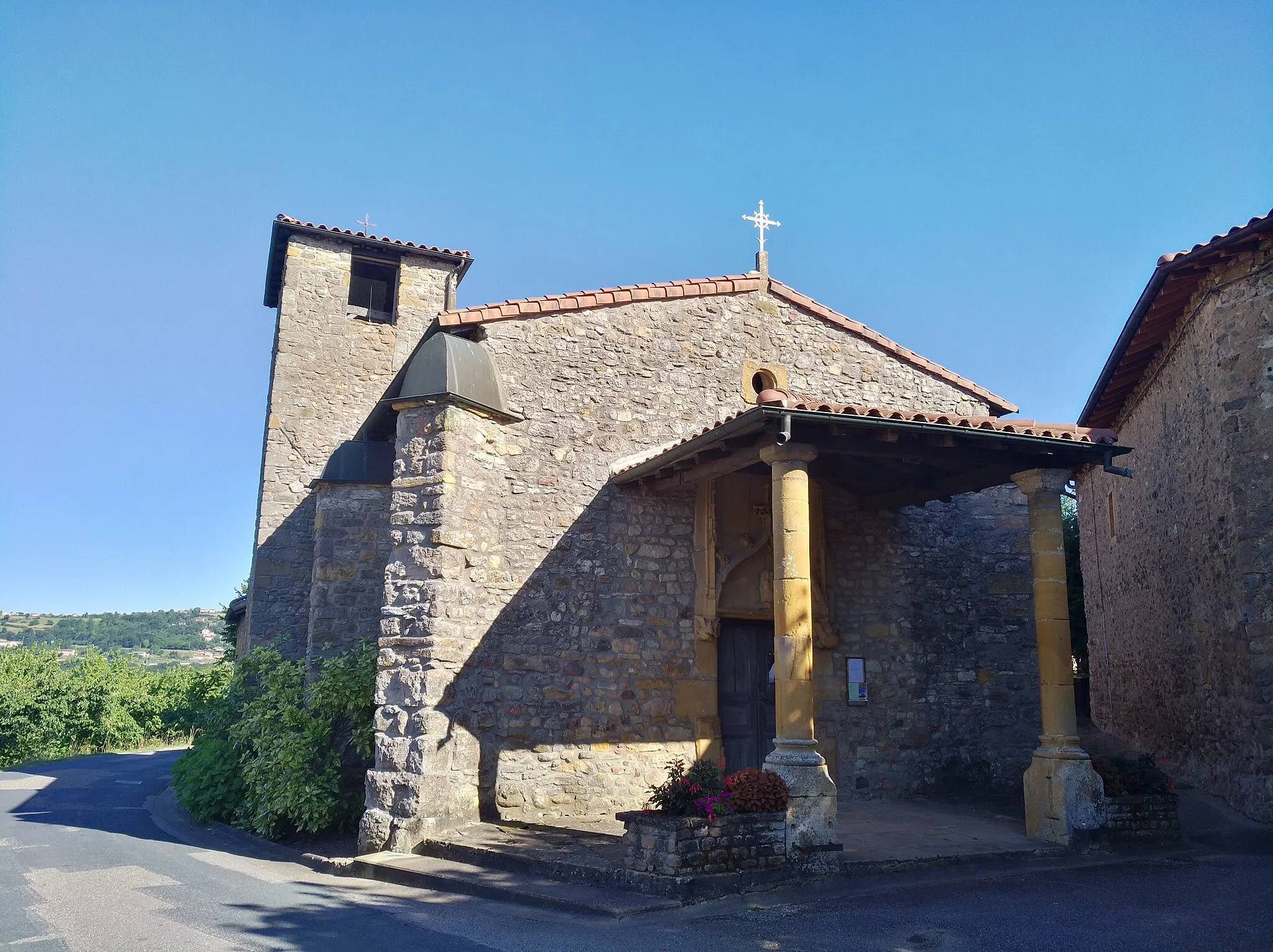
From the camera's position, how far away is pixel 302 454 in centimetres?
1505

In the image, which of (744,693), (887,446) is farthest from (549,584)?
(887,446)

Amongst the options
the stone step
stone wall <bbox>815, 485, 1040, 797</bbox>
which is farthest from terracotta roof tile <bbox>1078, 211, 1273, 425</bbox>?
the stone step

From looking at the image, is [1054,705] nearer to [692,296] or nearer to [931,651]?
[931,651]

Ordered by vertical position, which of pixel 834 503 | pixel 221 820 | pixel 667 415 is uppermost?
pixel 667 415

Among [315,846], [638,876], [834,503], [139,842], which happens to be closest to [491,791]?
[315,846]

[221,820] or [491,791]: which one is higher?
[491,791]

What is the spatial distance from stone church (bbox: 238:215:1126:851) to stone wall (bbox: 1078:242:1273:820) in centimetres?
187

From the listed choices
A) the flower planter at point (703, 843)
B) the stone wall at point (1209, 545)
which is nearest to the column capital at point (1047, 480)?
the stone wall at point (1209, 545)

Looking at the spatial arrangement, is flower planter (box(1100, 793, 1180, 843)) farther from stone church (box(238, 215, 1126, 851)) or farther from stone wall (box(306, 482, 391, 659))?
stone wall (box(306, 482, 391, 659))

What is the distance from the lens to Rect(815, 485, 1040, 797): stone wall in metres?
10.2

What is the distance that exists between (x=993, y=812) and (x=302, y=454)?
1176 centimetres

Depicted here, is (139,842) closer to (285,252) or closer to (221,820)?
(221,820)

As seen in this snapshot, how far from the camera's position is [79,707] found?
2420 cm

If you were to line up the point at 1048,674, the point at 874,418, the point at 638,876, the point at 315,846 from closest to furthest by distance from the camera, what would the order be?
the point at 638,876 < the point at 874,418 < the point at 1048,674 < the point at 315,846
